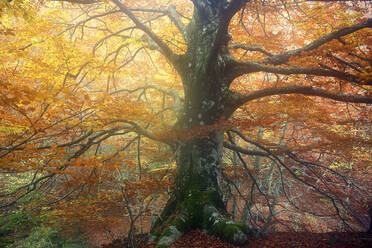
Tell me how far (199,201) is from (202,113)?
1954 millimetres

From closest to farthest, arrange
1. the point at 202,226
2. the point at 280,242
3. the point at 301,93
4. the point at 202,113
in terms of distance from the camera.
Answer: the point at 280,242
the point at 202,226
the point at 301,93
the point at 202,113

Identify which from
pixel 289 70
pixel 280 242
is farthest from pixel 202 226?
pixel 289 70

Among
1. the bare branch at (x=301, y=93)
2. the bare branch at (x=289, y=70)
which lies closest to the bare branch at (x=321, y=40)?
the bare branch at (x=289, y=70)

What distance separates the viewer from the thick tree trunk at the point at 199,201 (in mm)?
3910

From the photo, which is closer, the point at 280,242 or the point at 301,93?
the point at 280,242

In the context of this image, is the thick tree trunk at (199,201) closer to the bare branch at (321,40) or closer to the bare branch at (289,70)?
the bare branch at (289,70)

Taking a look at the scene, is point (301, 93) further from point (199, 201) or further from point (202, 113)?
point (199, 201)

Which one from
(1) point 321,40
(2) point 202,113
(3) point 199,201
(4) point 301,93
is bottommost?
(3) point 199,201

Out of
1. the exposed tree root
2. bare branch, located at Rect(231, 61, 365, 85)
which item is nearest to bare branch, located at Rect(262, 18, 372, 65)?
bare branch, located at Rect(231, 61, 365, 85)

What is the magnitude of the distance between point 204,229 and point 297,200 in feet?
29.7

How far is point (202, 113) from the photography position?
5039 millimetres

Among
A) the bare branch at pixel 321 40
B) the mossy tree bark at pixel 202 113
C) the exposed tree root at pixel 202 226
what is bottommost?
the exposed tree root at pixel 202 226

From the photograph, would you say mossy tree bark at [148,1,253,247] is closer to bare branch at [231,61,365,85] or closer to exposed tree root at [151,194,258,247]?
exposed tree root at [151,194,258,247]

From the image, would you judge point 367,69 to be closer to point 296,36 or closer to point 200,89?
point 200,89
